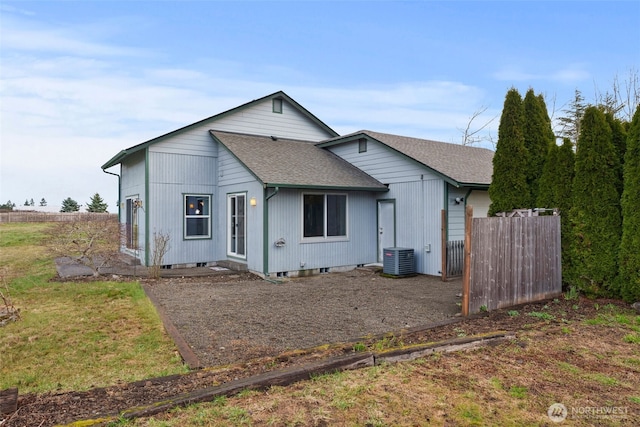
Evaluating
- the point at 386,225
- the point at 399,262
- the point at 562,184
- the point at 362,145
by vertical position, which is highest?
the point at 362,145

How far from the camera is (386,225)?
12414mm

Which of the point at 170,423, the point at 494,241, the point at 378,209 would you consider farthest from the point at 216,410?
the point at 378,209

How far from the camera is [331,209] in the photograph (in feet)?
39.1

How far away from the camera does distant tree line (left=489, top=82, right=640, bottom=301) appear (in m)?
7.39

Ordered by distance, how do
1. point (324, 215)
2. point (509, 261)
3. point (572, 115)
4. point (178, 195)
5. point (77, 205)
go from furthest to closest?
point (77, 205)
point (572, 115)
point (178, 195)
point (324, 215)
point (509, 261)

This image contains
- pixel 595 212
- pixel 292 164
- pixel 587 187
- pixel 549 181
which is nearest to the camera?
pixel 595 212

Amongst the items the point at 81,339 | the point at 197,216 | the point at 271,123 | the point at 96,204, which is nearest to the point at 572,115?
the point at 271,123

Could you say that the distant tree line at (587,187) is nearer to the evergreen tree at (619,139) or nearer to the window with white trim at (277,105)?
the evergreen tree at (619,139)

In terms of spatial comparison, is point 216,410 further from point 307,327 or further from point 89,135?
point 89,135

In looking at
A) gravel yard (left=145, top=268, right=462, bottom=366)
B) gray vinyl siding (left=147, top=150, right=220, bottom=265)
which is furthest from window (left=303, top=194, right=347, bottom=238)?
gray vinyl siding (left=147, top=150, right=220, bottom=265)

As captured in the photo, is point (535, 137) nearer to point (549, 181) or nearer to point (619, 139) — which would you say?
point (549, 181)

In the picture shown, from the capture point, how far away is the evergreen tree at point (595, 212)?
7719mm

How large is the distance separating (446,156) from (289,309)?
8.82 meters
